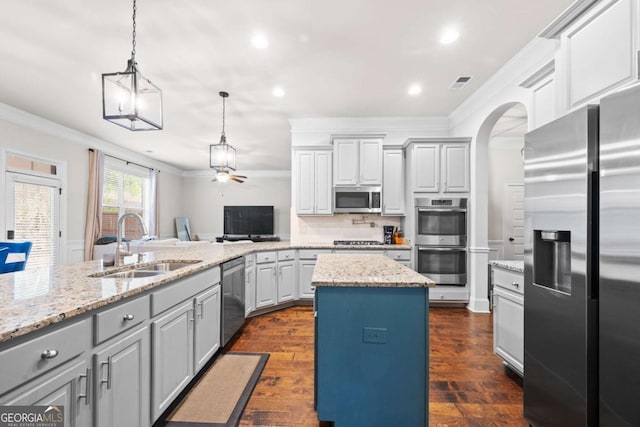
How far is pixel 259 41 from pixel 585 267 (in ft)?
9.27

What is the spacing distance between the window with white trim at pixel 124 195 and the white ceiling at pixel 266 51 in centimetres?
214

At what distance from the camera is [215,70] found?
315 cm

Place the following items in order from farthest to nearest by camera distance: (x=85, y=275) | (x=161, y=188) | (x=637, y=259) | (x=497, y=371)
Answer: (x=161, y=188)
(x=497, y=371)
(x=85, y=275)
(x=637, y=259)

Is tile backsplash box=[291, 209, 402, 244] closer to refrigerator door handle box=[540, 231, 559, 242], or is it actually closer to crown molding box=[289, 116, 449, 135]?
crown molding box=[289, 116, 449, 135]

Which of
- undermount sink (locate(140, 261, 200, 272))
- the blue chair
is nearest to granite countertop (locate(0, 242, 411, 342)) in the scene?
undermount sink (locate(140, 261, 200, 272))

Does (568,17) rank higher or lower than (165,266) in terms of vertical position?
higher

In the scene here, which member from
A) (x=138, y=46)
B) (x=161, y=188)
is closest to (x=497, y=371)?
(x=138, y=46)

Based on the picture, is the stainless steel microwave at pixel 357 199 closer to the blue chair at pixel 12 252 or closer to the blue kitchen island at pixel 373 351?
the blue kitchen island at pixel 373 351

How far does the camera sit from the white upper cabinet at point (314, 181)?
457 centimetres

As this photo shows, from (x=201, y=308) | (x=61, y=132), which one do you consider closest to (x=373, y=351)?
(x=201, y=308)

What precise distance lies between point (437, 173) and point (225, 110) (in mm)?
3256

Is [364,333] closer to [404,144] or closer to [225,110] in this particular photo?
[404,144]

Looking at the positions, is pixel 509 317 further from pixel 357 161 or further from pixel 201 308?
pixel 357 161

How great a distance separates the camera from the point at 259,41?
103 inches
